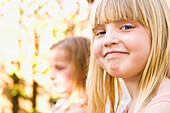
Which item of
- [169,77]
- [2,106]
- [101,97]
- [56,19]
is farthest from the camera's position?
[2,106]

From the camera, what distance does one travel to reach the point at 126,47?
117 cm

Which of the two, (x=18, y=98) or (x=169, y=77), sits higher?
(x=169, y=77)

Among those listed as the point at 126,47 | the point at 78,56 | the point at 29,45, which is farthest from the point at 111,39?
the point at 29,45

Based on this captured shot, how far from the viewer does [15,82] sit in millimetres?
3748

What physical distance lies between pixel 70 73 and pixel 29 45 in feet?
7.07

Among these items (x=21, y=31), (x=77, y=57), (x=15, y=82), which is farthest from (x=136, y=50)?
(x=15, y=82)

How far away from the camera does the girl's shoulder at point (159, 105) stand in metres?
1.12

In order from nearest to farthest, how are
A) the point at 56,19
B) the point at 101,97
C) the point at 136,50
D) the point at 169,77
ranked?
the point at 136,50
the point at 169,77
the point at 101,97
the point at 56,19

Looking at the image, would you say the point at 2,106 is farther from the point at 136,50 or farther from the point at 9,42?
the point at 136,50

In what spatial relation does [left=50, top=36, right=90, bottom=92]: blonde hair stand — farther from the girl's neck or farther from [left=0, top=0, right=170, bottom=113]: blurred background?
[left=0, top=0, right=170, bottom=113]: blurred background

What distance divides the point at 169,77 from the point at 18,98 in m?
2.77

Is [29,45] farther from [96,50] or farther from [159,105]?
Result: [159,105]

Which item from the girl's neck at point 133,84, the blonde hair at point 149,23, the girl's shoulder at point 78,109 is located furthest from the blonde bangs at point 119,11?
the girl's shoulder at point 78,109

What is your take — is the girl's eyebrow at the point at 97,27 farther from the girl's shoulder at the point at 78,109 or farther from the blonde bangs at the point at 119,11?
the girl's shoulder at the point at 78,109
